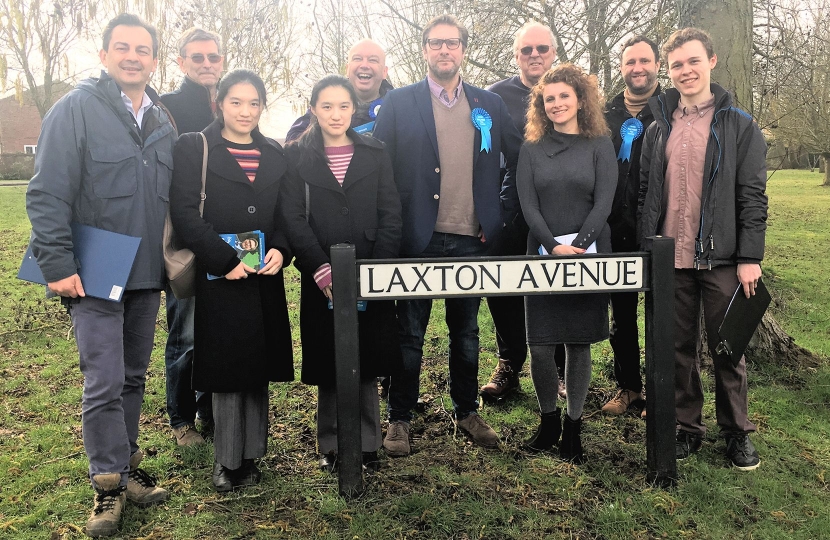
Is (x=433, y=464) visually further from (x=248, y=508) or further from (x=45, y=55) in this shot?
(x=45, y=55)

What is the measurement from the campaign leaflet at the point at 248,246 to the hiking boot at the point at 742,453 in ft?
9.56

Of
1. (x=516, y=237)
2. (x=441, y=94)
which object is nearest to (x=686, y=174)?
(x=516, y=237)

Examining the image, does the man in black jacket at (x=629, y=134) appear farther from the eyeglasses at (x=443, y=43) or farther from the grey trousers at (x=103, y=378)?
the grey trousers at (x=103, y=378)

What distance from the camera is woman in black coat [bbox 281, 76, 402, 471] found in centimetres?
367

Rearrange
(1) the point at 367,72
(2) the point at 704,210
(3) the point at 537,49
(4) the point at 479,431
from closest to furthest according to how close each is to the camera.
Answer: (2) the point at 704,210, (4) the point at 479,431, (3) the point at 537,49, (1) the point at 367,72

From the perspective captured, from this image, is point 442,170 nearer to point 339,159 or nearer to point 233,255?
point 339,159

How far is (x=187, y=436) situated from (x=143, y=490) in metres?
0.77

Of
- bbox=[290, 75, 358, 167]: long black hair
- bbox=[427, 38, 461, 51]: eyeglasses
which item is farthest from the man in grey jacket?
bbox=[427, 38, 461, 51]: eyeglasses

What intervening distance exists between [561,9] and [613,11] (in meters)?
0.58

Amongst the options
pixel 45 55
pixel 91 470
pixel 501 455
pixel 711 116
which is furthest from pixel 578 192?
pixel 45 55

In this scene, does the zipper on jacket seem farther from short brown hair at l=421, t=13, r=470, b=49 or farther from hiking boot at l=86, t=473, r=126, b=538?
hiking boot at l=86, t=473, r=126, b=538

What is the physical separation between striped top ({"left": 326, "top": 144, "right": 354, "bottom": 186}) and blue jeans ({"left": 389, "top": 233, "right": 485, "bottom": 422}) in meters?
0.72

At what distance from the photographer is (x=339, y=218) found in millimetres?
3705

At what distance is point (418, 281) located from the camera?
3.38 meters
